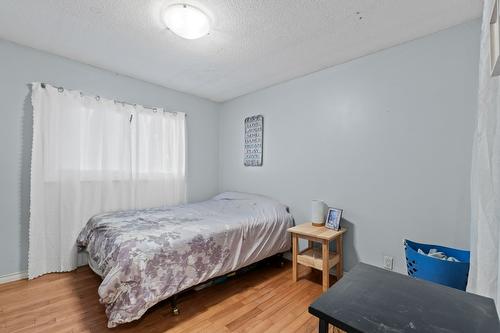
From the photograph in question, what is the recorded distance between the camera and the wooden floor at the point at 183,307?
5.43ft

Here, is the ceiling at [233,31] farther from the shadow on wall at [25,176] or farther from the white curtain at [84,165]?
the shadow on wall at [25,176]

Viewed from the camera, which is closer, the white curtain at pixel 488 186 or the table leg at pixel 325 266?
the white curtain at pixel 488 186

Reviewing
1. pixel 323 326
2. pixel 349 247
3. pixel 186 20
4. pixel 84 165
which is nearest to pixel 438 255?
pixel 349 247

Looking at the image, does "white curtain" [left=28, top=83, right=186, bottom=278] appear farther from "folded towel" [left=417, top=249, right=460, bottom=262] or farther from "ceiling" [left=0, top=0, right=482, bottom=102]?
"folded towel" [left=417, top=249, right=460, bottom=262]

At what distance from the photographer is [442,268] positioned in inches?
59.5

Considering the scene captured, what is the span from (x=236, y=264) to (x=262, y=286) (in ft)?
1.24

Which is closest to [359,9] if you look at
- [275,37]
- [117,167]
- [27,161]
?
[275,37]

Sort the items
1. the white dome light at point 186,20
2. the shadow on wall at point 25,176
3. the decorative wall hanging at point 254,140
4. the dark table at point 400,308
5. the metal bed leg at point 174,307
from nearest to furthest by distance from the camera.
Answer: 1. the dark table at point 400,308
2. the white dome light at point 186,20
3. the metal bed leg at point 174,307
4. the shadow on wall at point 25,176
5. the decorative wall hanging at point 254,140

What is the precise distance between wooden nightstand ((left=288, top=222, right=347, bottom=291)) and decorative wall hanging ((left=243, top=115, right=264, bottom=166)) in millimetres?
1258

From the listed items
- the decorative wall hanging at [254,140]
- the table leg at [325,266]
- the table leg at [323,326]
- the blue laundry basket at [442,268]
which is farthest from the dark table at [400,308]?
the decorative wall hanging at [254,140]

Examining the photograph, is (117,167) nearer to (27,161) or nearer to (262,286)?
(27,161)

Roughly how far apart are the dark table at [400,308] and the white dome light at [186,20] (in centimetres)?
191

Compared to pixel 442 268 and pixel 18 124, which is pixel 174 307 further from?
pixel 18 124

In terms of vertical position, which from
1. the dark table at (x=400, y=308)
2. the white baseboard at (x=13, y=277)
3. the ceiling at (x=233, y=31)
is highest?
the ceiling at (x=233, y=31)
